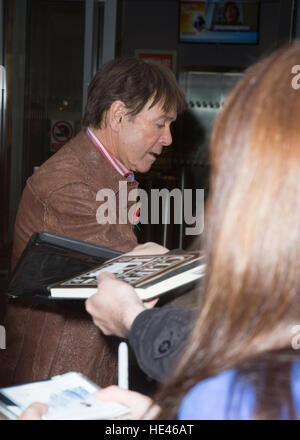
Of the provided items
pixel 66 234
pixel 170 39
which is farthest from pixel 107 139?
pixel 170 39

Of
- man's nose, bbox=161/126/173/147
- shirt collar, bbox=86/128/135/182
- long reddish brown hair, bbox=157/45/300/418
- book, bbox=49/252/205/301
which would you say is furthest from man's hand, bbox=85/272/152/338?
man's nose, bbox=161/126/173/147

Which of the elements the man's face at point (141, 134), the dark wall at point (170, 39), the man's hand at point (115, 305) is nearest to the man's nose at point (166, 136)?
the man's face at point (141, 134)

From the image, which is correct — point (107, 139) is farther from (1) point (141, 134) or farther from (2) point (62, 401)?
(2) point (62, 401)

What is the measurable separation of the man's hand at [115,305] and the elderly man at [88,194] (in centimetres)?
47

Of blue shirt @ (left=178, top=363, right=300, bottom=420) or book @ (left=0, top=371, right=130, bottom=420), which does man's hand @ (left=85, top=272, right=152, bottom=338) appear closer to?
book @ (left=0, top=371, right=130, bottom=420)

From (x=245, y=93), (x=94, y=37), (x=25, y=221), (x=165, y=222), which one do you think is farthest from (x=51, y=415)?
(x=165, y=222)

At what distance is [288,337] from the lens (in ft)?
1.96

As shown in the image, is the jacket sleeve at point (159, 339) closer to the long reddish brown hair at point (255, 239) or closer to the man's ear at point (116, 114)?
the long reddish brown hair at point (255, 239)

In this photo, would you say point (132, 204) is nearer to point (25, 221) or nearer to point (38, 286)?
point (25, 221)

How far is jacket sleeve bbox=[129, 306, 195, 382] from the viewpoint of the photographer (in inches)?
31.9

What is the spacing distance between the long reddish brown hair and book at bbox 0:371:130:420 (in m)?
0.20

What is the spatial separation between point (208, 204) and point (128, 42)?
264 inches

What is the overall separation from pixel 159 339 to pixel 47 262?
0.38 meters

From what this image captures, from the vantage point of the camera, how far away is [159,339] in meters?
0.82
